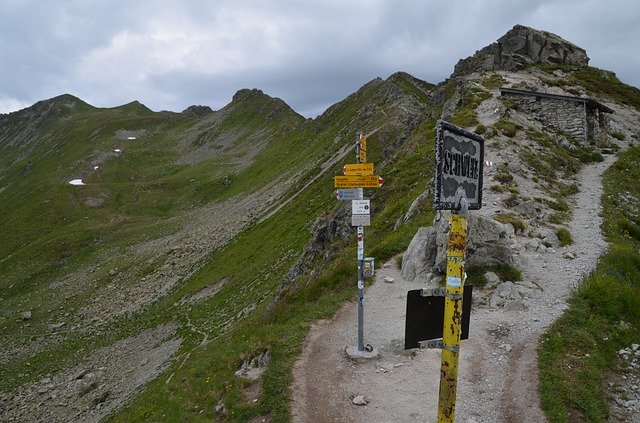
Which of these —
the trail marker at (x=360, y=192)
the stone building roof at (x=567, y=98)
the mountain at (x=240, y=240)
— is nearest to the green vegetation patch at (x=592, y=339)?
the trail marker at (x=360, y=192)

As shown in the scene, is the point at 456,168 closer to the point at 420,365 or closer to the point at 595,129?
the point at 420,365

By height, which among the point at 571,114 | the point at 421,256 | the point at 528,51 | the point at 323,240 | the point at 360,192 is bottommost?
the point at 323,240

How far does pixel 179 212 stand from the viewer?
8544 centimetres

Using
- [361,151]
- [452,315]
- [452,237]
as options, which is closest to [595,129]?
[361,151]

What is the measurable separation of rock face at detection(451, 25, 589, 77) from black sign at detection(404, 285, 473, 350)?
71.3 m

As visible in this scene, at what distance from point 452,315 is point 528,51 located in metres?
81.2

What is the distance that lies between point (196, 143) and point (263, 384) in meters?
144

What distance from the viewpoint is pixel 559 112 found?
4044 centimetres

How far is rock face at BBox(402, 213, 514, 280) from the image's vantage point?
656 inches

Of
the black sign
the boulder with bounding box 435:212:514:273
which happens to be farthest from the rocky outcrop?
the black sign

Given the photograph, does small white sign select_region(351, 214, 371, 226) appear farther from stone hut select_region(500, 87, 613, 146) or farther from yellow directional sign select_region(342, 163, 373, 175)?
stone hut select_region(500, 87, 613, 146)

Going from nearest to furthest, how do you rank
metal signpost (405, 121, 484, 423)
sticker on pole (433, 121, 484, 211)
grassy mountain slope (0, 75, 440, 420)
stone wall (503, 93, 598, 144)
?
sticker on pole (433, 121, 484, 211), metal signpost (405, 121, 484, 423), grassy mountain slope (0, 75, 440, 420), stone wall (503, 93, 598, 144)

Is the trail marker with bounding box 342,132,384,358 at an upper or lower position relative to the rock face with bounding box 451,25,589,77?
lower

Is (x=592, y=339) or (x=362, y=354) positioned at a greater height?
(x=592, y=339)
